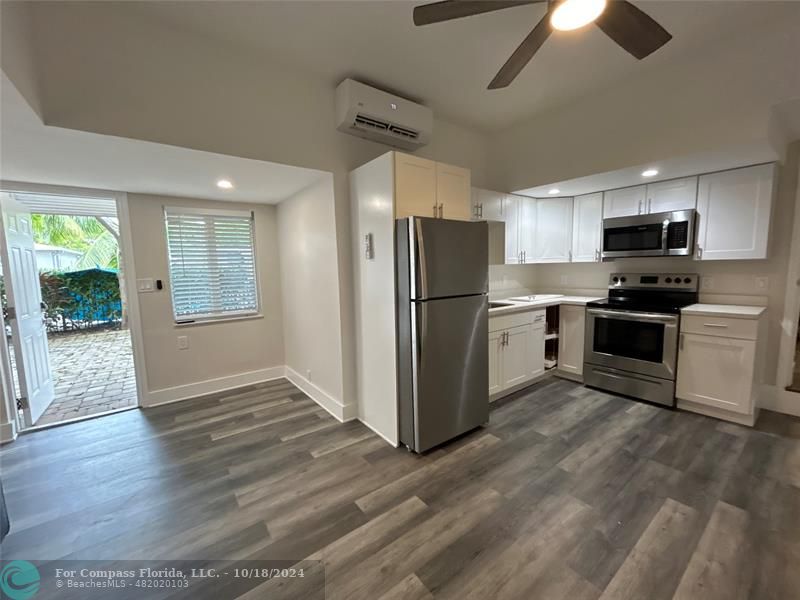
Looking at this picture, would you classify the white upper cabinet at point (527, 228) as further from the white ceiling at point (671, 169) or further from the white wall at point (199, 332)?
the white wall at point (199, 332)

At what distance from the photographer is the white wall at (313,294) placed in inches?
116

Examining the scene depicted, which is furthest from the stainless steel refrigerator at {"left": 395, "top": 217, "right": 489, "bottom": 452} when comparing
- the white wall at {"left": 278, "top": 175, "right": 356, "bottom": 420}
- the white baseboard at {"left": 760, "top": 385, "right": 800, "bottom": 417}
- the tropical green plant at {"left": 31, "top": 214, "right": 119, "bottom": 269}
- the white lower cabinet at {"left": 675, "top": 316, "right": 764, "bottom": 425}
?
the tropical green plant at {"left": 31, "top": 214, "right": 119, "bottom": 269}

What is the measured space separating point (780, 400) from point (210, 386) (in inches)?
226

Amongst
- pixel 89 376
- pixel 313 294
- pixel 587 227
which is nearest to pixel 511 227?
pixel 587 227

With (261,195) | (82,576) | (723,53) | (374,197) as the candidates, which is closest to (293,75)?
(374,197)

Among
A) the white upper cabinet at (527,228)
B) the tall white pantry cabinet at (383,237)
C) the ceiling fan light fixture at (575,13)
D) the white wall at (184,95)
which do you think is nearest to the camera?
the ceiling fan light fixture at (575,13)

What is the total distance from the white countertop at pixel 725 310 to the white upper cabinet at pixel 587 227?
1.02m

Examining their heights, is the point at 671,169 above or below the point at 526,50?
below

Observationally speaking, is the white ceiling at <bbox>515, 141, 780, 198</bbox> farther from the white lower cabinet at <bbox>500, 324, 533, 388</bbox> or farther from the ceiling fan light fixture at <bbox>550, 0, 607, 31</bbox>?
the ceiling fan light fixture at <bbox>550, 0, 607, 31</bbox>

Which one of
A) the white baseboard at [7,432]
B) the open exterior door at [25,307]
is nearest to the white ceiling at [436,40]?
the open exterior door at [25,307]

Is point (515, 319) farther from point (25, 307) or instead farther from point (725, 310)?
point (25, 307)

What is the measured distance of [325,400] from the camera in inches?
127

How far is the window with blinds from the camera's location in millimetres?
3531

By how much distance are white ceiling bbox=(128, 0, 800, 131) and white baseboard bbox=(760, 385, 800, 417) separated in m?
2.98
